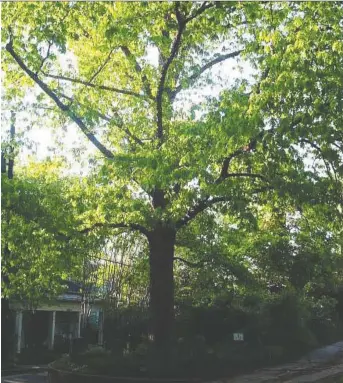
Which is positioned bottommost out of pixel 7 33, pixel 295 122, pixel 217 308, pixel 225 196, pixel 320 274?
pixel 217 308

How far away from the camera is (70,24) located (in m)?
11.2

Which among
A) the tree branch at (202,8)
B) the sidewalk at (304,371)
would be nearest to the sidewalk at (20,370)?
the sidewalk at (304,371)

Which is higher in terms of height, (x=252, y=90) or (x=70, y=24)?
(x=70, y=24)

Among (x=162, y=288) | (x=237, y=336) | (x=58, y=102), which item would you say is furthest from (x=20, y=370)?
(x=58, y=102)

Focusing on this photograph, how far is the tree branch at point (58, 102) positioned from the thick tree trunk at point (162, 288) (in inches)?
113

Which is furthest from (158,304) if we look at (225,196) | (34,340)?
(34,340)

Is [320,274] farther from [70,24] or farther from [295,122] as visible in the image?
[70,24]

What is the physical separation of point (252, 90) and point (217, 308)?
1184 cm

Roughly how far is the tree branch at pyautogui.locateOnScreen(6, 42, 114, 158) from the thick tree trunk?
288 cm

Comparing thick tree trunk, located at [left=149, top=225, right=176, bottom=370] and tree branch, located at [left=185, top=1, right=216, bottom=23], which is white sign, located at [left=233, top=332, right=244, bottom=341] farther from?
tree branch, located at [left=185, top=1, right=216, bottom=23]

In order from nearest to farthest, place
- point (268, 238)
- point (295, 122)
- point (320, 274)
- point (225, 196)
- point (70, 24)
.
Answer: point (295, 122), point (70, 24), point (225, 196), point (268, 238), point (320, 274)

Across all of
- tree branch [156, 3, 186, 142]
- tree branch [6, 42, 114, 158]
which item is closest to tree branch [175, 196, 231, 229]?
tree branch [156, 3, 186, 142]

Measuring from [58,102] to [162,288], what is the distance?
5.99m

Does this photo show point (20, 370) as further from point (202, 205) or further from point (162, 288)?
point (202, 205)
